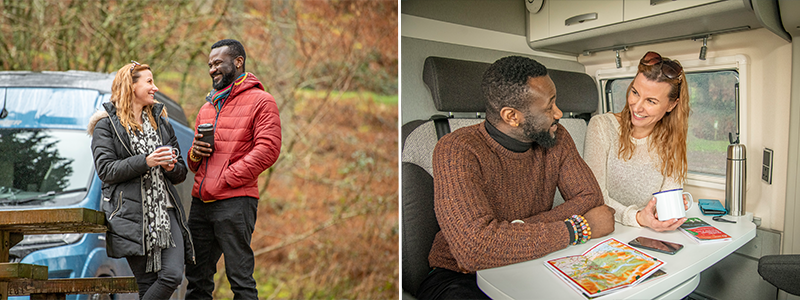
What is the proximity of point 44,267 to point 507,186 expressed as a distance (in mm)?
1636

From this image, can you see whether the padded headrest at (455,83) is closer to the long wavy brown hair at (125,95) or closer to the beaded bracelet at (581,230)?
the beaded bracelet at (581,230)

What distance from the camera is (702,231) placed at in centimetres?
113

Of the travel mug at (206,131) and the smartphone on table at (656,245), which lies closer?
the smartphone on table at (656,245)

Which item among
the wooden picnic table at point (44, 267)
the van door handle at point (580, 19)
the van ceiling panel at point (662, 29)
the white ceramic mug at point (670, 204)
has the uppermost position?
the van door handle at point (580, 19)

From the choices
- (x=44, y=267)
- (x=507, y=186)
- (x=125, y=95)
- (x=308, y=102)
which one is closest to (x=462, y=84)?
(x=507, y=186)

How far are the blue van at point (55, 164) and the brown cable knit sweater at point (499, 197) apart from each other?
1.37m

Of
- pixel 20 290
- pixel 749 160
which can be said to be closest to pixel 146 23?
pixel 20 290

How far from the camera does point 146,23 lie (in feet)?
8.11

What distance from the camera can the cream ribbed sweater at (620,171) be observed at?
46.6 inches

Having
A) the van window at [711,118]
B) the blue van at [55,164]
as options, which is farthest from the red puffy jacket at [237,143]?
the van window at [711,118]

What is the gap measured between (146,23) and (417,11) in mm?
1991

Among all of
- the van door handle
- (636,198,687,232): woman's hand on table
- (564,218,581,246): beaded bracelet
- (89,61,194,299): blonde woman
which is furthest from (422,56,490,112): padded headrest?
(89,61,194,299): blonde woman

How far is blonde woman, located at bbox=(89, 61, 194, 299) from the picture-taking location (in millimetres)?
1459

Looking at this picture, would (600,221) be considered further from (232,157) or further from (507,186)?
(232,157)
